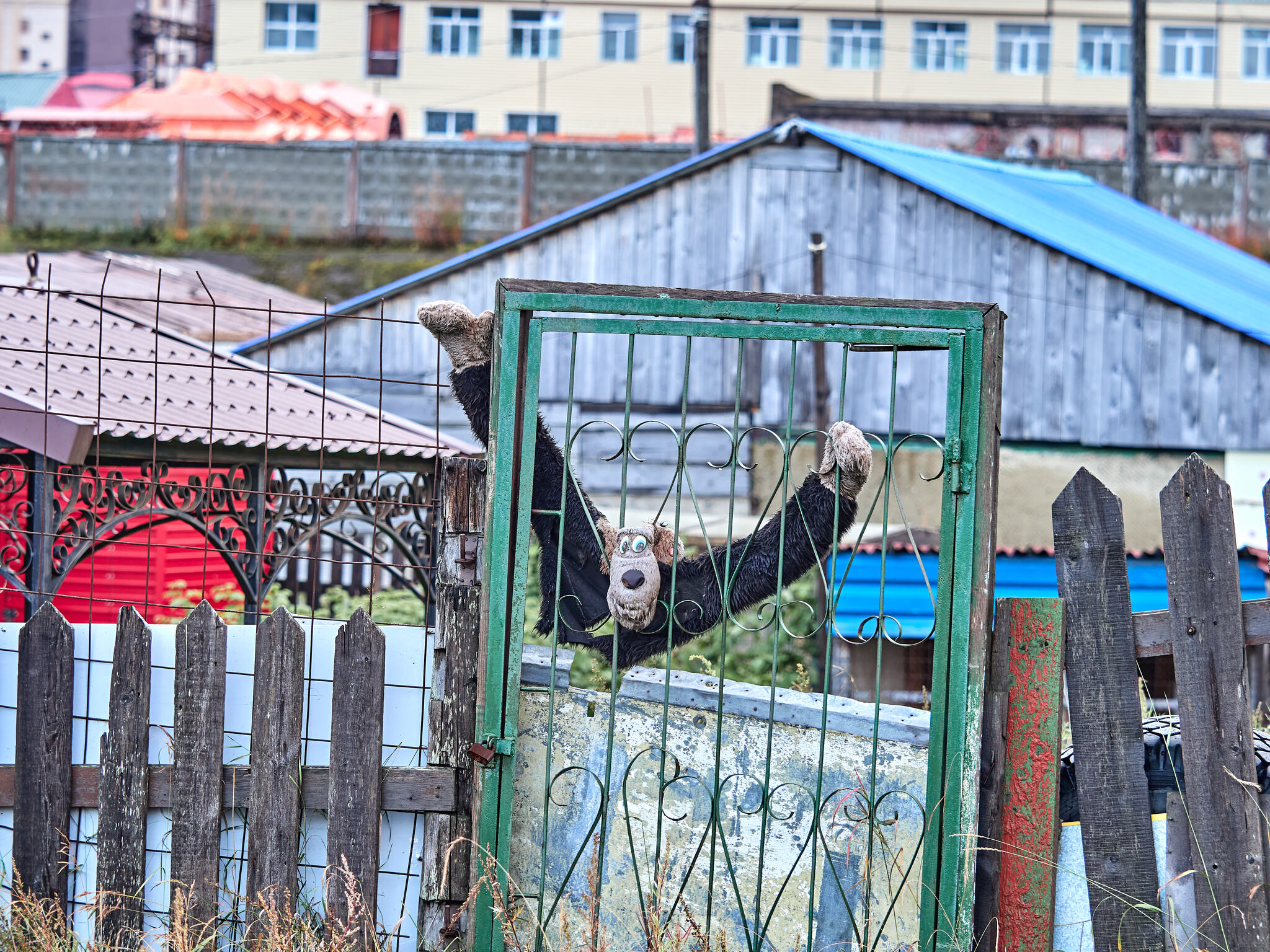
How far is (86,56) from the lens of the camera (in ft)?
138

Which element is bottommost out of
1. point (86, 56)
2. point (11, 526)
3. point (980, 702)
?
point (980, 702)

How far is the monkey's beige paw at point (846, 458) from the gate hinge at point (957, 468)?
22 centimetres

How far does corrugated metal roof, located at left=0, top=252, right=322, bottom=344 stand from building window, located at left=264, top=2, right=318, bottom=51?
16.6 metres

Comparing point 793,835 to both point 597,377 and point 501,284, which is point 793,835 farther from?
point 597,377

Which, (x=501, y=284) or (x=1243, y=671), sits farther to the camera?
(x=501, y=284)

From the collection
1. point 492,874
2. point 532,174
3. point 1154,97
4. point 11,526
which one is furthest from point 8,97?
point 492,874

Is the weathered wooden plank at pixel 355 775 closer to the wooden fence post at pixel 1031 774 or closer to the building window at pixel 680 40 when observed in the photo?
the wooden fence post at pixel 1031 774

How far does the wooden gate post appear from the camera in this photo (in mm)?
3426

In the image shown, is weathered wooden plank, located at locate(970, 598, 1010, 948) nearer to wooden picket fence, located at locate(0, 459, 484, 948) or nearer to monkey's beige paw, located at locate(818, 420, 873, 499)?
monkey's beige paw, located at locate(818, 420, 873, 499)

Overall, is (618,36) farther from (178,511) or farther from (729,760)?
(729,760)

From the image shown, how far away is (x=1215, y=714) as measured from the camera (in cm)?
313

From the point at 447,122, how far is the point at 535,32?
11.3 ft

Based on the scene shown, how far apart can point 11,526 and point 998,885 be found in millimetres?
3767

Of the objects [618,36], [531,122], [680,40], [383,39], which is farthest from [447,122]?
[680,40]
